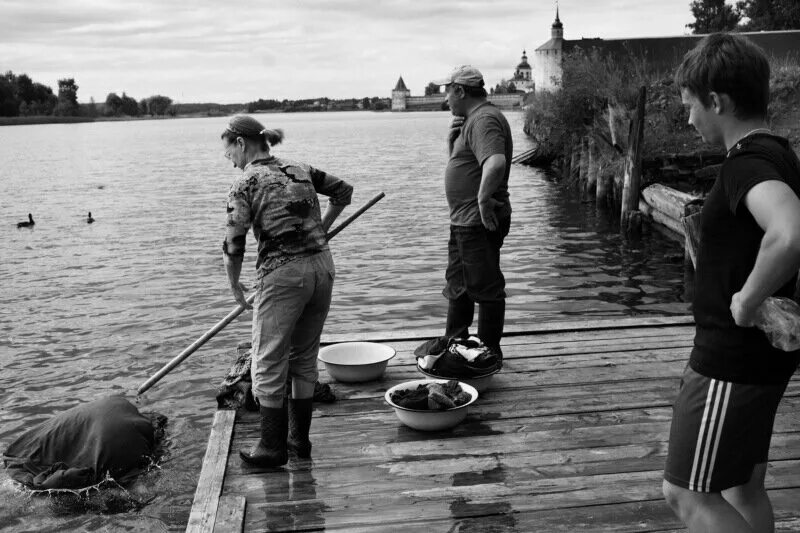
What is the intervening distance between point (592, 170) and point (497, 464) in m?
22.3

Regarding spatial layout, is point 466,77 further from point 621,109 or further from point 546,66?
point 546,66

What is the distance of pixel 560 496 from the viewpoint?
4098 mm

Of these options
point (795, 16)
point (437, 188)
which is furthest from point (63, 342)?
point (795, 16)

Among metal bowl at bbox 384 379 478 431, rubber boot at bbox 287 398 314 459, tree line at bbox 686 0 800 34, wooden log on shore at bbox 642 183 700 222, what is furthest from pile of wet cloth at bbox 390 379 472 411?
tree line at bbox 686 0 800 34

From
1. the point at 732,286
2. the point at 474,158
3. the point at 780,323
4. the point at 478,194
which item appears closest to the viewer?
the point at 780,323

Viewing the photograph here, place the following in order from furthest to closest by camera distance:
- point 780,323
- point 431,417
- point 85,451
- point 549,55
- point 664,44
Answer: point 549,55 < point 664,44 < point 85,451 < point 431,417 < point 780,323

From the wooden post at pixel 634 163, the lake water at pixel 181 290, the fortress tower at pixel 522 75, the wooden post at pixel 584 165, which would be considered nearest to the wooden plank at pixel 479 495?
the lake water at pixel 181 290

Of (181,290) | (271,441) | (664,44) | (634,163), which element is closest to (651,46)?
(664,44)

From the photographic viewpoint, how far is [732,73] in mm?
2414

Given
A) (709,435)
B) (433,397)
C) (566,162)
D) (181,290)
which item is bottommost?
(181,290)

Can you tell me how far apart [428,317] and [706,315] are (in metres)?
10.1

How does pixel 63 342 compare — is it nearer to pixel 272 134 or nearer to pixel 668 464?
pixel 272 134

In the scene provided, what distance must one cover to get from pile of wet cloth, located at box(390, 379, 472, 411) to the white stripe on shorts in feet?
7.89

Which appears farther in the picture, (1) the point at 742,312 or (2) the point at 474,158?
(2) the point at 474,158
